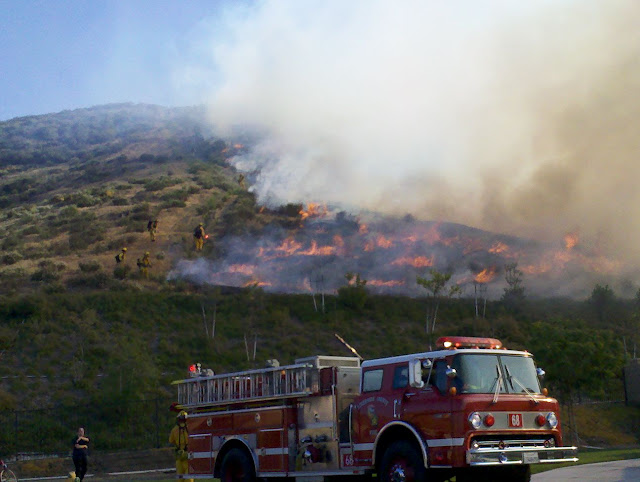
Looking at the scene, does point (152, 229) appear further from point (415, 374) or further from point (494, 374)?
point (494, 374)


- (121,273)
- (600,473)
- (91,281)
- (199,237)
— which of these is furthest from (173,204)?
(600,473)

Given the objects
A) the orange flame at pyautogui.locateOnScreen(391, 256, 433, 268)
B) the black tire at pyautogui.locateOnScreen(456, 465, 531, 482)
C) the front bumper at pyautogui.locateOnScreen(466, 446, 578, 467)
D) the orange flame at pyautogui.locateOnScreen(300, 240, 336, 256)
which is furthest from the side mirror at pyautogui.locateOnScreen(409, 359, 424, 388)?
the orange flame at pyautogui.locateOnScreen(300, 240, 336, 256)

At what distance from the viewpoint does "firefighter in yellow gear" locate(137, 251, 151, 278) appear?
181 feet

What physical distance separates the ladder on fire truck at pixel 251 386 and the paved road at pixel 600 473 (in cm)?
568

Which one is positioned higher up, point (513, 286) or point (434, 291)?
point (513, 286)

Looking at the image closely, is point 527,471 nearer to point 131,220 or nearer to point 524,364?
point 524,364

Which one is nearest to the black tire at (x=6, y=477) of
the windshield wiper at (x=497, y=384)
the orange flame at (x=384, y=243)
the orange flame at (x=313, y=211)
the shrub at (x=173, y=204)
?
the windshield wiper at (x=497, y=384)

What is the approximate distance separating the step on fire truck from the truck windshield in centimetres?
2

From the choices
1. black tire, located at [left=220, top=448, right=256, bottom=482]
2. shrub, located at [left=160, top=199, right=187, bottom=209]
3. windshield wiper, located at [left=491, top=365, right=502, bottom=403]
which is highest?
shrub, located at [left=160, top=199, right=187, bottom=209]

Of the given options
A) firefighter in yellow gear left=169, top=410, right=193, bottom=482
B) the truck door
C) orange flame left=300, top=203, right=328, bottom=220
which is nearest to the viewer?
the truck door

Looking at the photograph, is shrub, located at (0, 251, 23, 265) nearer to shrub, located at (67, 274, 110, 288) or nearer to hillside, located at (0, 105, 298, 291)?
hillside, located at (0, 105, 298, 291)

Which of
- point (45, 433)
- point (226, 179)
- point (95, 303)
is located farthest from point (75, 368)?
point (226, 179)

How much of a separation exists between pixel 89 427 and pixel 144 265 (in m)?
24.6

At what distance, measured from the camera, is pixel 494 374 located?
40.5 feet
